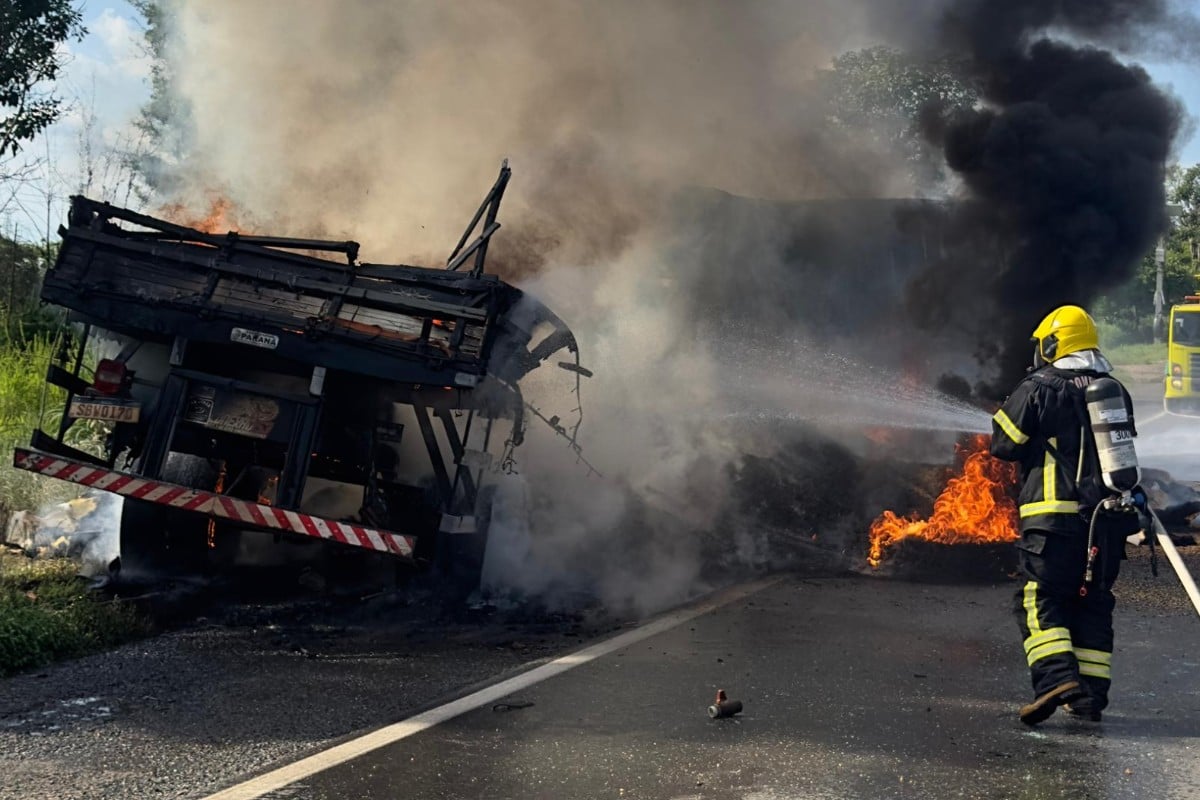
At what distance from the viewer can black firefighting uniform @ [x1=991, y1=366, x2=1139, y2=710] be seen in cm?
505

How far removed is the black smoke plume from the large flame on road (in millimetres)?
2348

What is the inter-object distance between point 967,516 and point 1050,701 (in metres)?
4.82

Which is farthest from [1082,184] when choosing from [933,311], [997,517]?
[997,517]

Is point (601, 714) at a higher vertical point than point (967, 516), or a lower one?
lower

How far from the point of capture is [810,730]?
4.76 metres

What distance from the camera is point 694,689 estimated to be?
5434 mm

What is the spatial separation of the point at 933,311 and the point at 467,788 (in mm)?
9752

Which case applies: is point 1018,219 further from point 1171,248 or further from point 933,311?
point 1171,248

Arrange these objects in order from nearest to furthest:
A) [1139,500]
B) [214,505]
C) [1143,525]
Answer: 1. [1139,500]
2. [1143,525]
3. [214,505]

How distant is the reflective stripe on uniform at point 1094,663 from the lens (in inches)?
198

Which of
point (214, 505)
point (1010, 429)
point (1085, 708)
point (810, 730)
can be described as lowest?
point (810, 730)

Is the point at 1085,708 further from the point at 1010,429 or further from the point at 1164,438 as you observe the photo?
the point at 1164,438

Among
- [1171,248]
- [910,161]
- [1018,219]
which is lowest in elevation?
[1018,219]

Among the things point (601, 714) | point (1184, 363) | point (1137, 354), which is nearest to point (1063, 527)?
point (601, 714)
